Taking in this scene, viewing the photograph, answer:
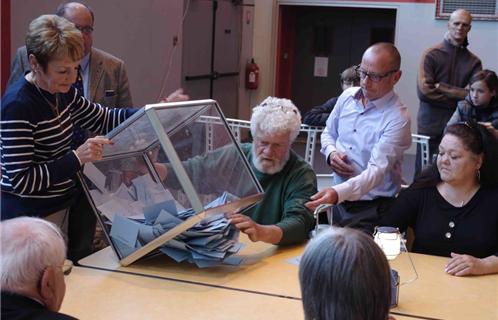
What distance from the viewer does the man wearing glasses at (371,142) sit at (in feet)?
11.7

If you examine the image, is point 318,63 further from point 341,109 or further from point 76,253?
point 76,253

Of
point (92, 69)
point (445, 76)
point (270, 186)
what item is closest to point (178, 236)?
point (270, 186)

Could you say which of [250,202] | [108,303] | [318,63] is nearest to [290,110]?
[250,202]

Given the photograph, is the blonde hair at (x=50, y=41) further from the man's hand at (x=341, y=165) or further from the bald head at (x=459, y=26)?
the bald head at (x=459, y=26)

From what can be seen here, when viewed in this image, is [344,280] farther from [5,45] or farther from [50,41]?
[5,45]

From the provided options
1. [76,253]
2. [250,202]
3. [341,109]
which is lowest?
[76,253]

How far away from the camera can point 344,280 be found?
5.26ft

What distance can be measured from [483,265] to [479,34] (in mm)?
6932

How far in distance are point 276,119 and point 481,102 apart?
3090 mm

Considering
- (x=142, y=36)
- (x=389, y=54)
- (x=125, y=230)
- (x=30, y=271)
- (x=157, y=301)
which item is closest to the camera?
(x=30, y=271)

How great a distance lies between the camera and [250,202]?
2977mm

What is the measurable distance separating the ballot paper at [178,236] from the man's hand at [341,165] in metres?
1.06

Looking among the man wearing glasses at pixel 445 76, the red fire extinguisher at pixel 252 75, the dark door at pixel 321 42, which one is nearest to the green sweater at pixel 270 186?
the man wearing glasses at pixel 445 76

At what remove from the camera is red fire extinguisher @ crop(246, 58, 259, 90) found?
10.3 m
